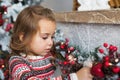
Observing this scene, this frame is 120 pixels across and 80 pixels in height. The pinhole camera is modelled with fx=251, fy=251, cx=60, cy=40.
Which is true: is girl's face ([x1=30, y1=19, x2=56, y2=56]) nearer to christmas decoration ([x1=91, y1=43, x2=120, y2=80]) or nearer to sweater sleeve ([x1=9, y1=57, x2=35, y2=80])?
sweater sleeve ([x1=9, y1=57, x2=35, y2=80])

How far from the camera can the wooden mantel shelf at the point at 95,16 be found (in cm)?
123

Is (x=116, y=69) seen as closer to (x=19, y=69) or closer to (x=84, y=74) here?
(x=84, y=74)

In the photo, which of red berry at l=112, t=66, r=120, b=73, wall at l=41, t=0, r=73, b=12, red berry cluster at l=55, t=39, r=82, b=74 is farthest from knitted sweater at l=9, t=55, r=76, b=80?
wall at l=41, t=0, r=73, b=12

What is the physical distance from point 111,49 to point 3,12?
3.36ft

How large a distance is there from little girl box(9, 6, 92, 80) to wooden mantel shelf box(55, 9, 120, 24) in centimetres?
28

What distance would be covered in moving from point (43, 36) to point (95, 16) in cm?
39

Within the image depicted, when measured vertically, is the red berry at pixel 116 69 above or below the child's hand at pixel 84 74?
above

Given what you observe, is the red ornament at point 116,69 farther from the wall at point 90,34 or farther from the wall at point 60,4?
the wall at point 60,4

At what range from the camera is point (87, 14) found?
56.1 inches

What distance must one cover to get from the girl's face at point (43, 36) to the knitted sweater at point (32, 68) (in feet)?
0.25

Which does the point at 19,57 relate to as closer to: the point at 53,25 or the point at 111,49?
the point at 53,25

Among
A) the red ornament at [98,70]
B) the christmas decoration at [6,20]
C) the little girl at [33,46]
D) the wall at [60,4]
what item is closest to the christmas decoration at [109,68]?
the red ornament at [98,70]

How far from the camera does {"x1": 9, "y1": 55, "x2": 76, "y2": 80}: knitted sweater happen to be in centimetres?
110

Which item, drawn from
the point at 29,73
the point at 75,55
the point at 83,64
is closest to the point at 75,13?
the point at 75,55
